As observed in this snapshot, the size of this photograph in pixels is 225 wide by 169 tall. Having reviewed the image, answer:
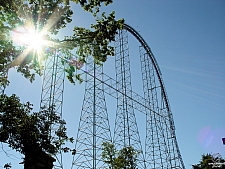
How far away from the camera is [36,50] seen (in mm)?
7613

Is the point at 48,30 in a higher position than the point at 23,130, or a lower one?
higher

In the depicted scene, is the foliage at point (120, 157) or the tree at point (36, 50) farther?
the foliage at point (120, 157)

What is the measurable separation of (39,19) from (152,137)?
1799 cm

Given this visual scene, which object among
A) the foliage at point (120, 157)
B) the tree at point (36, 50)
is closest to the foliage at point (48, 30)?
the tree at point (36, 50)

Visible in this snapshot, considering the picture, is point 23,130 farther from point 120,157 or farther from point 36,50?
point 120,157

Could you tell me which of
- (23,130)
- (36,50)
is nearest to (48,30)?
(36,50)

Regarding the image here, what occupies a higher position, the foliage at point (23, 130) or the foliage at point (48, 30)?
the foliage at point (48, 30)

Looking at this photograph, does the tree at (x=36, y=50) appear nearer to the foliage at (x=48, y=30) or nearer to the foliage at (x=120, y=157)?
the foliage at (x=48, y=30)

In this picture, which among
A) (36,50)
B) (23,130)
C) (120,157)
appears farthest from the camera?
(120,157)

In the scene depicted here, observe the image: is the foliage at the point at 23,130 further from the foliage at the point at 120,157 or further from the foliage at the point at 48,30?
the foliage at the point at 120,157

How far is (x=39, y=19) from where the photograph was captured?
7.35m

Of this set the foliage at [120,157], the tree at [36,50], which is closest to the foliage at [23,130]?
the tree at [36,50]

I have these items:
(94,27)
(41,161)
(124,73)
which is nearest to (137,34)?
(124,73)

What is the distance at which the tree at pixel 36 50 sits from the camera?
16.1 feet
